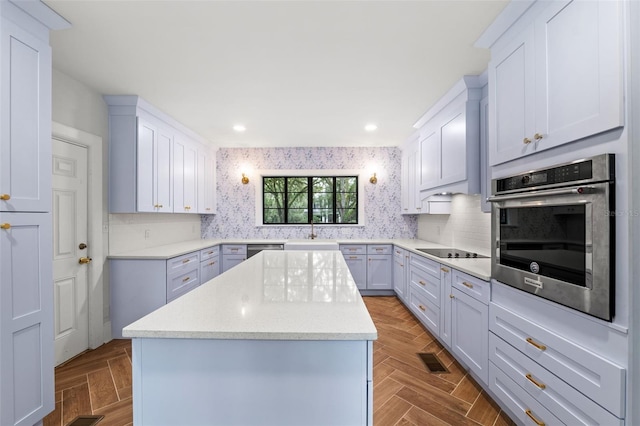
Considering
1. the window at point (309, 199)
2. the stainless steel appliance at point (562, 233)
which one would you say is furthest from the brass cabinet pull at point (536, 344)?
the window at point (309, 199)

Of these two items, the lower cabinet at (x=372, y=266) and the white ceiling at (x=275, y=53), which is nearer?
the white ceiling at (x=275, y=53)

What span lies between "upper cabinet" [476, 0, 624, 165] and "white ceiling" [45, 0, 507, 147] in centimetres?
30

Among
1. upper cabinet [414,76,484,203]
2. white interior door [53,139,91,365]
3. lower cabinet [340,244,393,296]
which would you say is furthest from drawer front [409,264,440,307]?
white interior door [53,139,91,365]

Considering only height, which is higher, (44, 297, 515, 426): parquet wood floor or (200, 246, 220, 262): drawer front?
(200, 246, 220, 262): drawer front

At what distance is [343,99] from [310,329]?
2541mm

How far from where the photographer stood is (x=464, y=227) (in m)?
3.29

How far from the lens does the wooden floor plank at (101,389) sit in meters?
1.94

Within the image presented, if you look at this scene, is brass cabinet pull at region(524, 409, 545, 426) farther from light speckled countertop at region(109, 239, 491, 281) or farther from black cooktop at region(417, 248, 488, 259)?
black cooktop at region(417, 248, 488, 259)

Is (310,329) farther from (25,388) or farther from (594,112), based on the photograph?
(25,388)

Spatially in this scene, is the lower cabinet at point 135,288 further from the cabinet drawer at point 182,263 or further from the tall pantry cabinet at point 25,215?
the tall pantry cabinet at point 25,215

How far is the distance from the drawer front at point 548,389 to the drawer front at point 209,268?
11.5ft

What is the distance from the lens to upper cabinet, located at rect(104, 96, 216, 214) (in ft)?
9.49

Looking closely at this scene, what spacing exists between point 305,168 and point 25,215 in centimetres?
379

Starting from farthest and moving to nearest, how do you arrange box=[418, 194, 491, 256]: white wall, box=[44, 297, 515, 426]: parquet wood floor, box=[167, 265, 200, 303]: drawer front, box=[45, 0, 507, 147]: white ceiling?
box=[167, 265, 200, 303]: drawer front, box=[418, 194, 491, 256]: white wall, box=[44, 297, 515, 426]: parquet wood floor, box=[45, 0, 507, 147]: white ceiling
